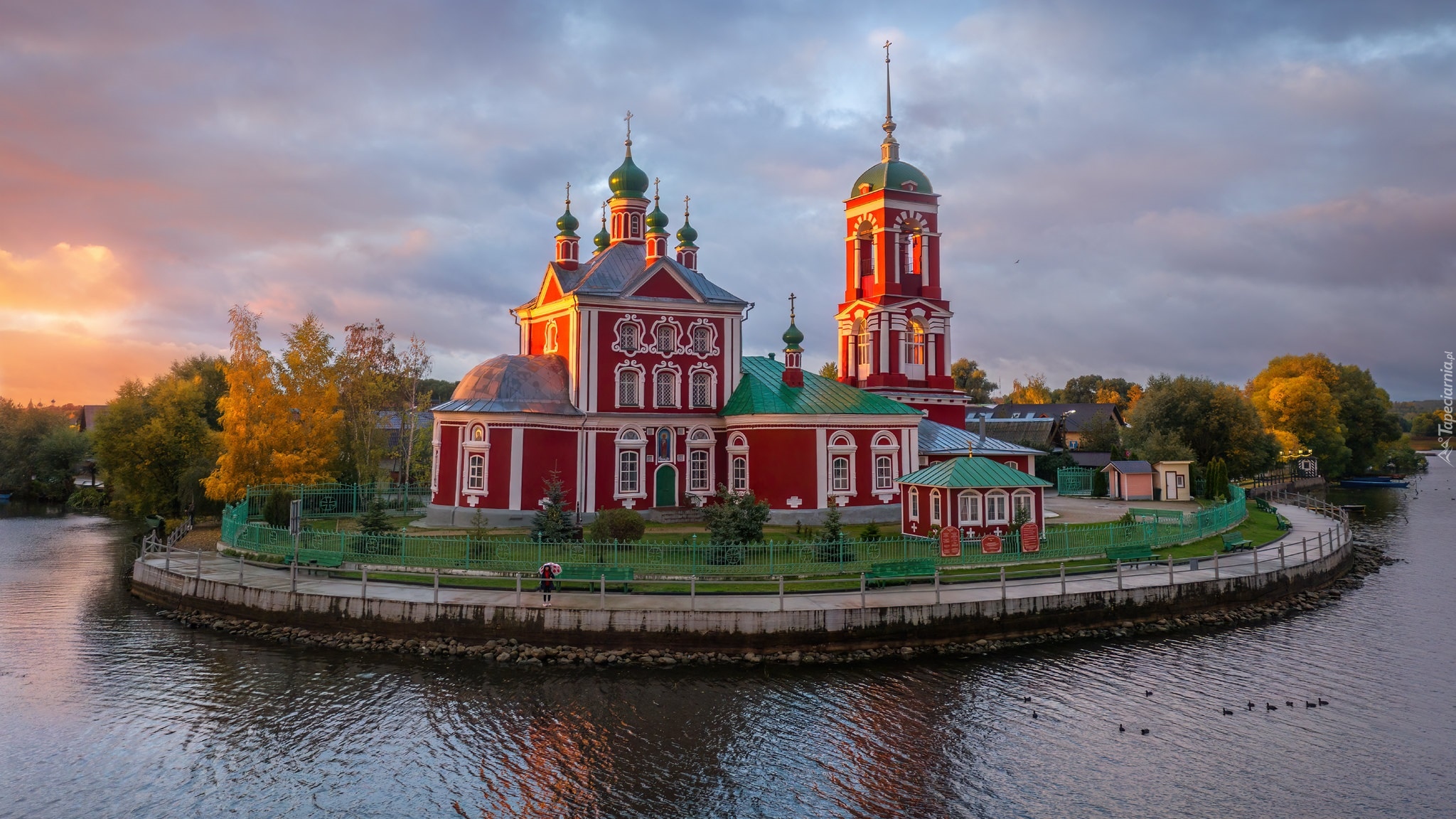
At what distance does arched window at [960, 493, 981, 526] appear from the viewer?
94.4 feet

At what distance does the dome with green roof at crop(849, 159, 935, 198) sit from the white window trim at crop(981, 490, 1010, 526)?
2174 centimetres

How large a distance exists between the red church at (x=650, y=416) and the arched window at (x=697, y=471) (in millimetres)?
63

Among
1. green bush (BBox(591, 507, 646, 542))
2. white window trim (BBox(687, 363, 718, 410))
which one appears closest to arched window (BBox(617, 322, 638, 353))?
white window trim (BBox(687, 363, 718, 410))

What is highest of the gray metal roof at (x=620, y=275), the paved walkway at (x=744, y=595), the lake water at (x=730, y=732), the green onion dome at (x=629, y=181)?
the green onion dome at (x=629, y=181)

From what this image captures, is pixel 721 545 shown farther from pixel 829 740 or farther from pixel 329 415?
pixel 329 415

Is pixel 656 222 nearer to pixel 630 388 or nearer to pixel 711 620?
pixel 630 388

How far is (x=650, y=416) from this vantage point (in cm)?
3634

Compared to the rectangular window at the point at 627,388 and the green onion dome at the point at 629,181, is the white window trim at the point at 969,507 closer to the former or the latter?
the rectangular window at the point at 627,388

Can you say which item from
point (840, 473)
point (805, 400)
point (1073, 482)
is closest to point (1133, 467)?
point (1073, 482)

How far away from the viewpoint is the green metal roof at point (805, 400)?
3572 cm

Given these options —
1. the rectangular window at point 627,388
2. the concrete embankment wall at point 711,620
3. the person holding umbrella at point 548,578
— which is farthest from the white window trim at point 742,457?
the concrete embankment wall at point 711,620

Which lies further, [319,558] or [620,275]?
[620,275]

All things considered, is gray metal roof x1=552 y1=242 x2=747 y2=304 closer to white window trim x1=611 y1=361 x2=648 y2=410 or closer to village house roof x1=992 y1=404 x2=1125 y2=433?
white window trim x1=611 y1=361 x2=648 y2=410

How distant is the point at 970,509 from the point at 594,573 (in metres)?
12.6
